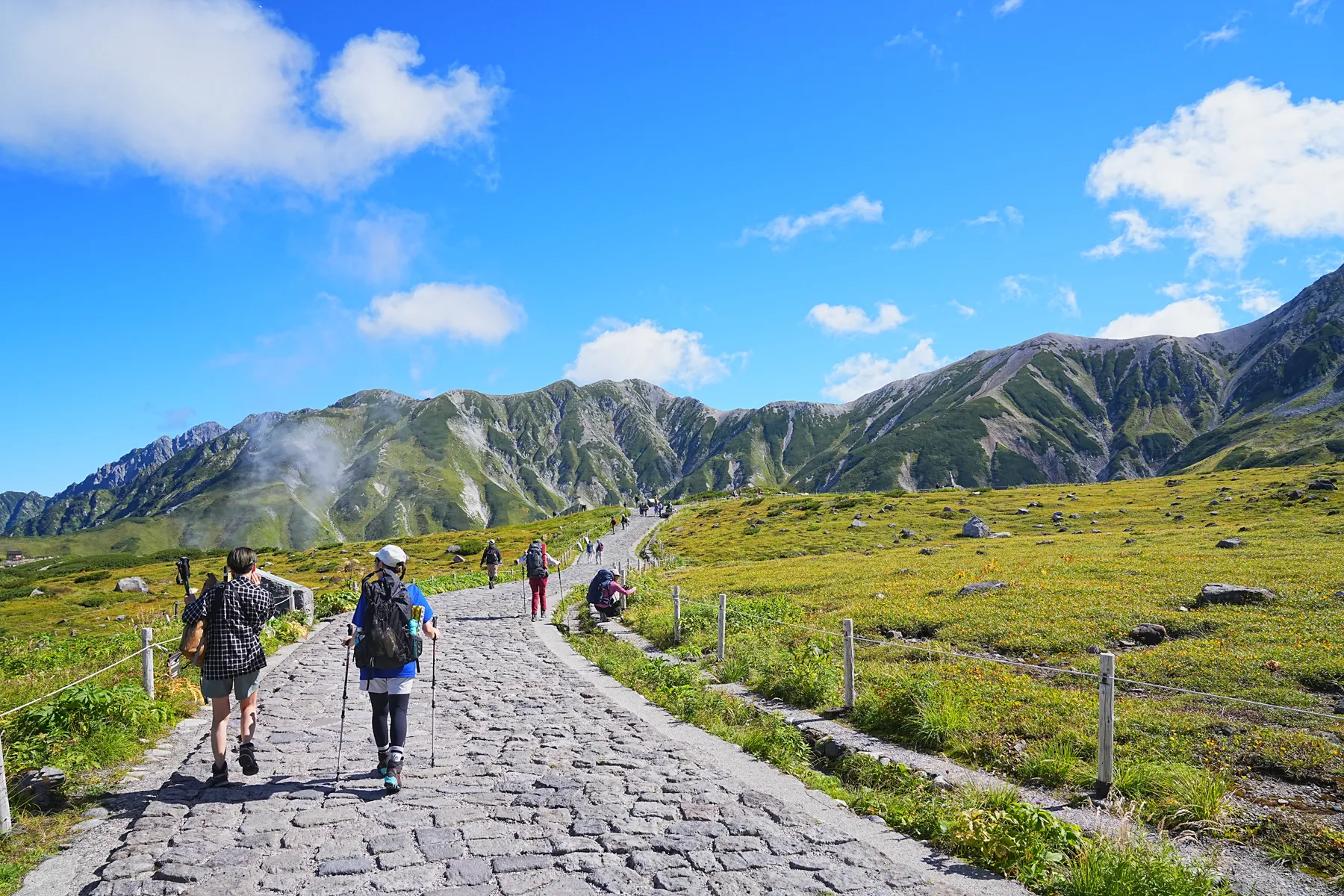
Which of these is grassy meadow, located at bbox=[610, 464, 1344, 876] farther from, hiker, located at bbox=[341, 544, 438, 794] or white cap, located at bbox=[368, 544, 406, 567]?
white cap, located at bbox=[368, 544, 406, 567]

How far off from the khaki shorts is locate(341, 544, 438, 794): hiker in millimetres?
1247

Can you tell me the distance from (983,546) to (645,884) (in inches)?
1536

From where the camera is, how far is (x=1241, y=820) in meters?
7.88

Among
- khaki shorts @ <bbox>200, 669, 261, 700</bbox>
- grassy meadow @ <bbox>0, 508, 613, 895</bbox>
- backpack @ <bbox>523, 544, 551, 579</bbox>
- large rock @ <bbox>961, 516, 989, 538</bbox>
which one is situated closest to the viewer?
grassy meadow @ <bbox>0, 508, 613, 895</bbox>

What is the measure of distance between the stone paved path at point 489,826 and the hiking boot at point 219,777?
0.52 ft

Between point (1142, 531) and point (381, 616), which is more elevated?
point (381, 616)

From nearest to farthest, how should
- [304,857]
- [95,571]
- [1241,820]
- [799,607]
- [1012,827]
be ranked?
1. [304,857]
2. [1012,827]
3. [1241,820]
4. [799,607]
5. [95,571]

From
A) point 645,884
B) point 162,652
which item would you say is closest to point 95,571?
point 162,652

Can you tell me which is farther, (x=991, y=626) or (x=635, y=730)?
(x=991, y=626)

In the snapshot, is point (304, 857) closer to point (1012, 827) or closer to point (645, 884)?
point (645, 884)

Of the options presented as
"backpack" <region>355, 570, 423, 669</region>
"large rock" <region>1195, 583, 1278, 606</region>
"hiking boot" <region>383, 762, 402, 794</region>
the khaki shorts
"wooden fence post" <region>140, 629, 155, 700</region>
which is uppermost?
"backpack" <region>355, 570, 423, 669</region>

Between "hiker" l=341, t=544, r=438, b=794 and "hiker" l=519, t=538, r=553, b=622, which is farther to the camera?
"hiker" l=519, t=538, r=553, b=622

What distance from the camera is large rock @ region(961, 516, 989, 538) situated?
5272 cm

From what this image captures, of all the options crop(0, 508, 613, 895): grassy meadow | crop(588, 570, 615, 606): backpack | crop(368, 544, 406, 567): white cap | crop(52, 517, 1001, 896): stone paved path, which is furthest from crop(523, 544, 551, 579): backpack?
crop(368, 544, 406, 567): white cap
